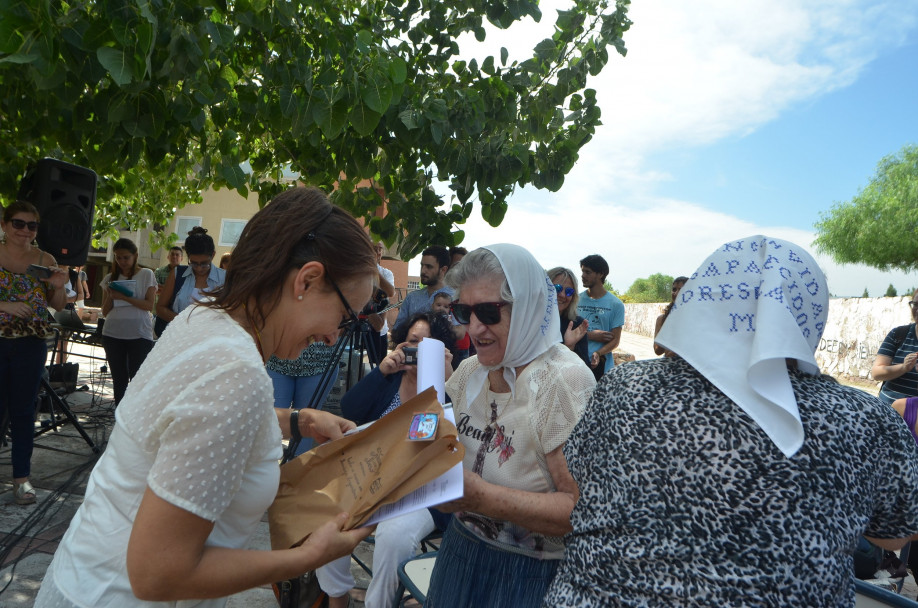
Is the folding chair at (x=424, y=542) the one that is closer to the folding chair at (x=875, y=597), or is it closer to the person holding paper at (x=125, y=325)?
the folding chair at (x=875, y=597)

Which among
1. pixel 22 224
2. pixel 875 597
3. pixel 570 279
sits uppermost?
pixel 570 279

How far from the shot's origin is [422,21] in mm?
4527

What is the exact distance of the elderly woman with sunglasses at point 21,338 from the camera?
4.10m

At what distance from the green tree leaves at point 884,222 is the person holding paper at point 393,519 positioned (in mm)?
43347

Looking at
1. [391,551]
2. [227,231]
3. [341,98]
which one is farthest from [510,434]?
[227,231]

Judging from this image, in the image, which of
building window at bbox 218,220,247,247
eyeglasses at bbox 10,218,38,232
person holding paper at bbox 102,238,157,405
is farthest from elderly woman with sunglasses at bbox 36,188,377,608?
building window at bbox 218,220,247,247

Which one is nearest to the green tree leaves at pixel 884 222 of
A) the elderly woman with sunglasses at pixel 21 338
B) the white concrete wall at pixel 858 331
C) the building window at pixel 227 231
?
the white concrete wall at pixel 858 331

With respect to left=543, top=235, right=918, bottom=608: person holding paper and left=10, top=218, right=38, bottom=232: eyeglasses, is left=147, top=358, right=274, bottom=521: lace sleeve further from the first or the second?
left=10, top=218, right=38, bottom=232: eyeglasses

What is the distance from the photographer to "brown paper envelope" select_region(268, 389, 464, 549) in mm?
1217

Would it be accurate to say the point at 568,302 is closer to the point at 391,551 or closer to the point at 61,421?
the point at 391,551

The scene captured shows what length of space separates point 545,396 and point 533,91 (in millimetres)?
3388

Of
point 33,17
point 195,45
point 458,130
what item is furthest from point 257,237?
point 458,130

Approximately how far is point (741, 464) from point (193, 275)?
19.0 feet

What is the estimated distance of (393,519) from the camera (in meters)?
2.29
